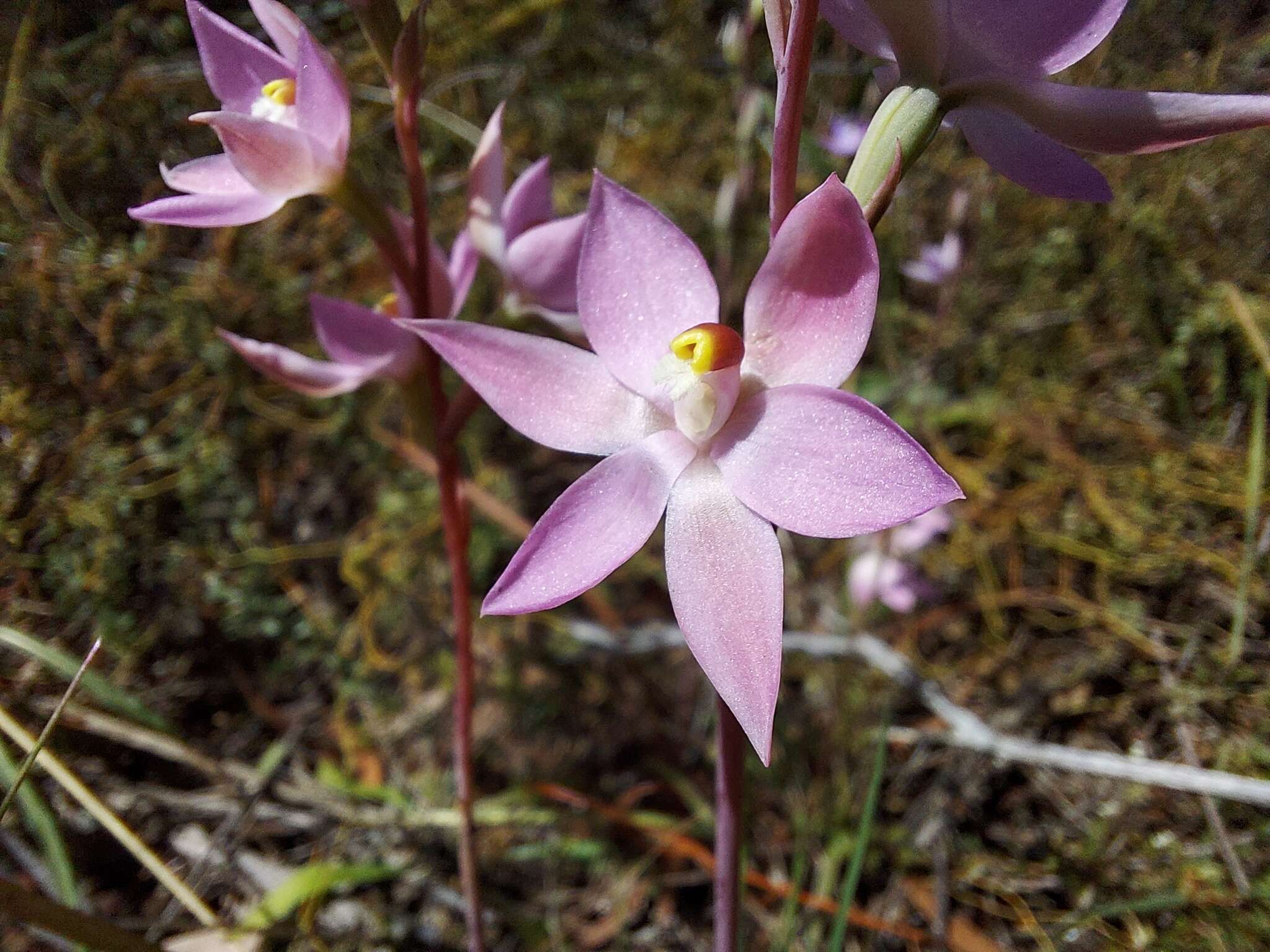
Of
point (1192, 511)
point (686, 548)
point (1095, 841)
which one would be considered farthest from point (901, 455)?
point (1192, 511)

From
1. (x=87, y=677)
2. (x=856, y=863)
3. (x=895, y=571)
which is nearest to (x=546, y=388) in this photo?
(x=856, y=863)

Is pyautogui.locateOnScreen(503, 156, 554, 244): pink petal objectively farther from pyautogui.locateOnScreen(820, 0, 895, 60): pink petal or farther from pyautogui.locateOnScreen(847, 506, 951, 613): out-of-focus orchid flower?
pyautogui.locateOnScreen(847, 506, 951, 613): out-of-focus orchid flower

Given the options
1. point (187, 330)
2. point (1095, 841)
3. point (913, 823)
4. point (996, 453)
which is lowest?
point (913, 823)

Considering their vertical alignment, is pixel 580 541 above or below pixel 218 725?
above

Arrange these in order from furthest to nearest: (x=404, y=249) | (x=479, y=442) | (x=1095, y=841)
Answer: (x=479, y=442) < (x=1095, y=841) < (x=404, y=249)

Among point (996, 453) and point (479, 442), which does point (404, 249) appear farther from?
point (996, 453)

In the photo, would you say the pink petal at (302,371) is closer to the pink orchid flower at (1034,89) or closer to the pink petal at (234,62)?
the pink petal at (234,62)

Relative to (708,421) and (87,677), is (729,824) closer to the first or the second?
(708,421)
